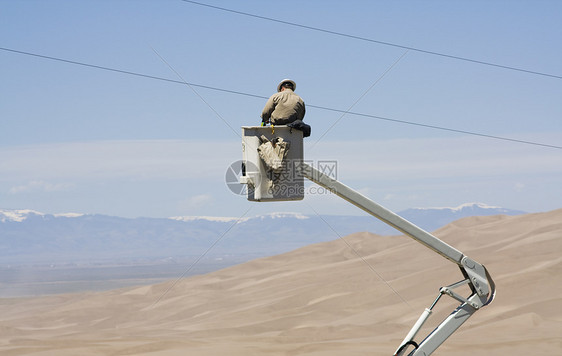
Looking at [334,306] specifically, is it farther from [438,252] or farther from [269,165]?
[269,165]

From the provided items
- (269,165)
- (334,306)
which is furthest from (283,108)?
(334,306)

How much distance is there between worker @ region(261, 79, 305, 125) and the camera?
11.7m

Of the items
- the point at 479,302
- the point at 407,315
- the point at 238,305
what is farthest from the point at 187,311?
the point at 479,302

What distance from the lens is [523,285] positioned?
30.1 m

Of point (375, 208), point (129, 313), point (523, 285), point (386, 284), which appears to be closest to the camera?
point (375, 208)

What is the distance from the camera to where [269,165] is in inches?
448

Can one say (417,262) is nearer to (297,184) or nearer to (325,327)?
(325,327)

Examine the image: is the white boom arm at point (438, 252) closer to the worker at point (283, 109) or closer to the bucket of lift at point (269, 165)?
the bucket of lift at point (269, 165)

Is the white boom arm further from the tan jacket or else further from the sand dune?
the sand dune

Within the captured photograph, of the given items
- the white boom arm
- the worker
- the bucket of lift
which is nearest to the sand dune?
the white boom arm

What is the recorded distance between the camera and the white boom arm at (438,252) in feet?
37.3

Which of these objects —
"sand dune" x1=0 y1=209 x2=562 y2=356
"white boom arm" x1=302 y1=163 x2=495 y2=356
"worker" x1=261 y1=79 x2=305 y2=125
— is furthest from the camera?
"sand dune" x1=0 y1=209 x2=562 y2=356

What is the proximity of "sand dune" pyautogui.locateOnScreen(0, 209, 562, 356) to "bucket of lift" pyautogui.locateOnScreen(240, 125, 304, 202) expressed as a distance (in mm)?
12841

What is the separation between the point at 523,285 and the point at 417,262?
627 inches
